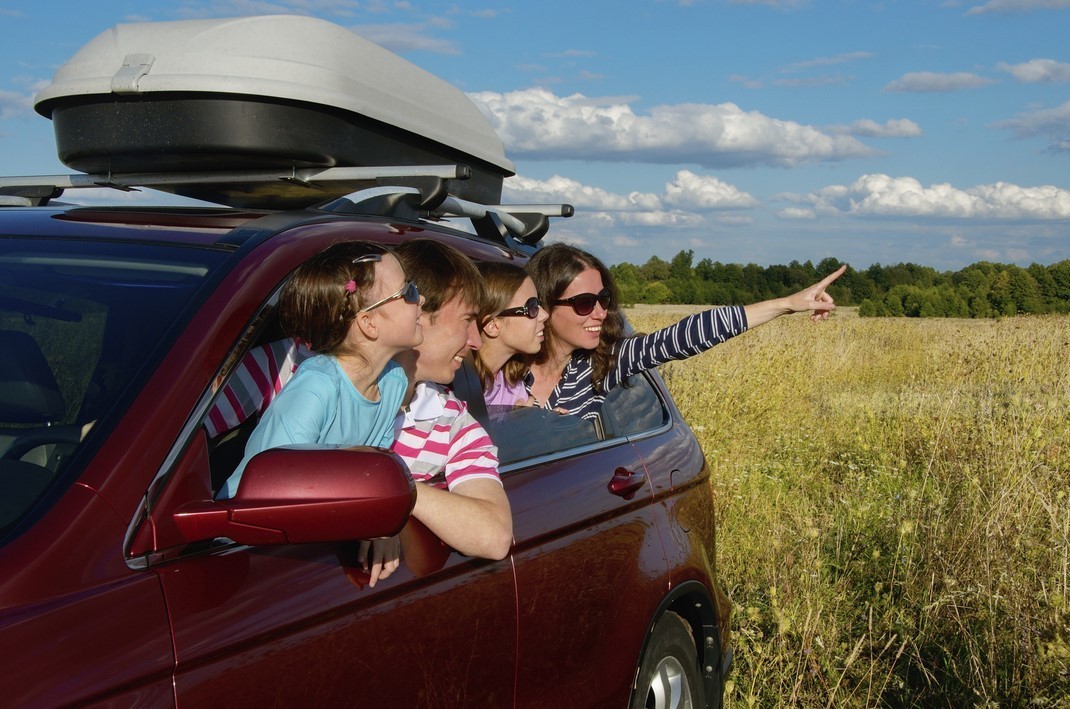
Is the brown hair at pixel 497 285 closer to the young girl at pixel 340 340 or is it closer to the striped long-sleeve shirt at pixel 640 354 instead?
the striped long-sleeve shirt at pixel 640 354

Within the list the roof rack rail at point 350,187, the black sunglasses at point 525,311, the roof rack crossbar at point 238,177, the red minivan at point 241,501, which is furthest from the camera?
the black sunglasses at point 525,311

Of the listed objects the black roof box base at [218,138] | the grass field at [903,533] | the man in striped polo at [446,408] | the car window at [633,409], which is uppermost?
the black roof box base at [218,138]

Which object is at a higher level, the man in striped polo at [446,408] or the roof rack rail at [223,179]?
the roof rack rail at [223,179]

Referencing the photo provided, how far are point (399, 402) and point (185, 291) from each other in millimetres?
622

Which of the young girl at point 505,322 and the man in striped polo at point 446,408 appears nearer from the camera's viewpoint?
the man in striped polo at point 446,408

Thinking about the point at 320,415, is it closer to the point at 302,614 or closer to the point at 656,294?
the point at 302,614

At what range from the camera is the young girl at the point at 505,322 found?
11.4 feet

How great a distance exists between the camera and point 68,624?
166 cm

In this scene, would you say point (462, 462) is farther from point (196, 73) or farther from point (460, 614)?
point (196, 73)

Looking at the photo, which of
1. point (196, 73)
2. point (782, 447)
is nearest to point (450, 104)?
point (196, 73)

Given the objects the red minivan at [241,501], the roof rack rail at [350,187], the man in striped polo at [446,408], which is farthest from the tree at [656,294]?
the man in striped polo at [446,408]

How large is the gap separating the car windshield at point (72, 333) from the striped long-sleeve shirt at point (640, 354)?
1595 mm

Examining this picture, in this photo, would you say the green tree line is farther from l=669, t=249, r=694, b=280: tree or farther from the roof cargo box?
the roof cargo box

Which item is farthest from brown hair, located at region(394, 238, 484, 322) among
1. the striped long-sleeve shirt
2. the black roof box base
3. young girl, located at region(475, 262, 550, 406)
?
the striped long-sleeve shirt
